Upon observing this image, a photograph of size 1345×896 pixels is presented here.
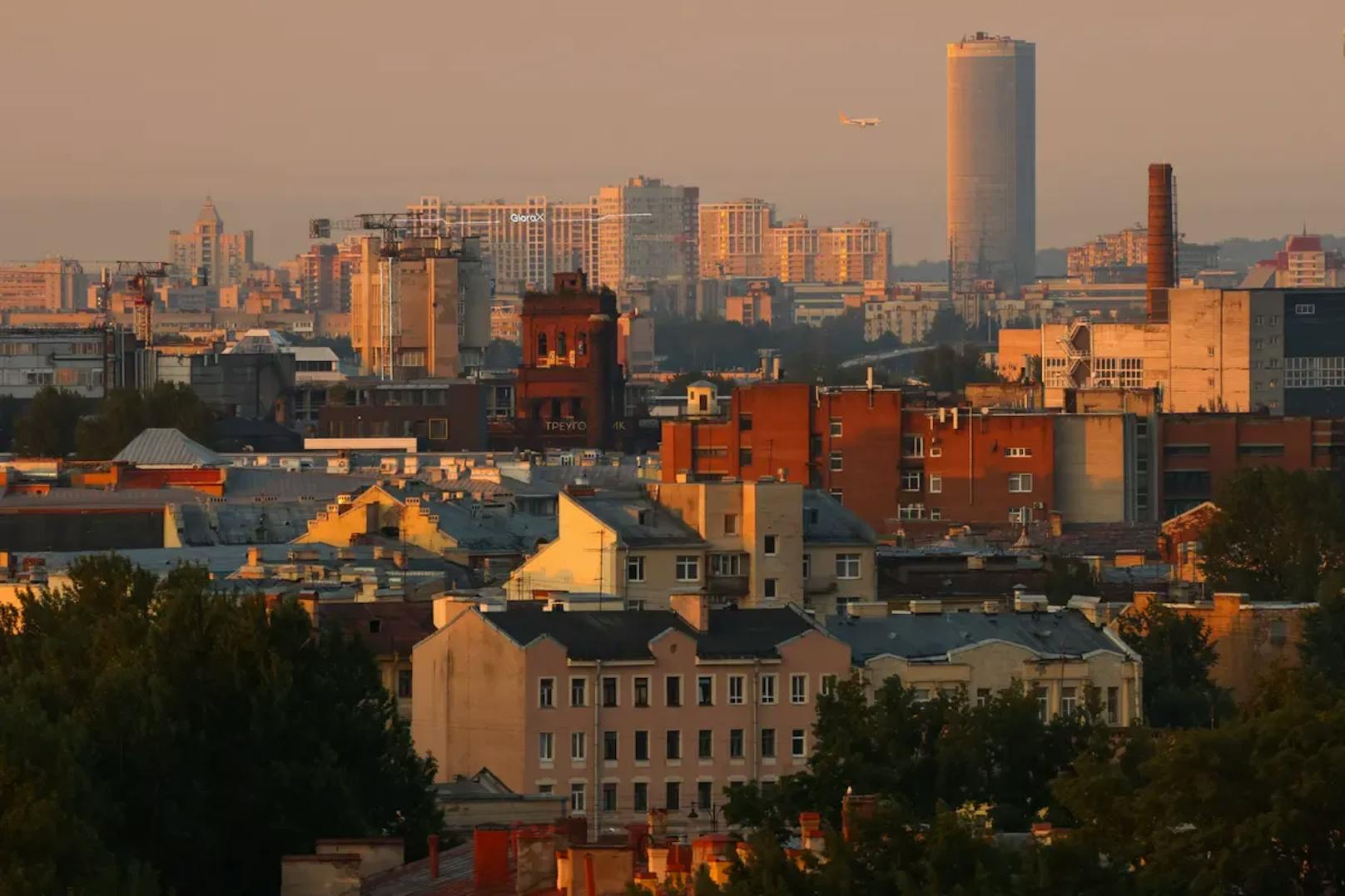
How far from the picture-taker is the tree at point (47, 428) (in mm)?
140125

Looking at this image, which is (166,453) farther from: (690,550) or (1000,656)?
(1000,656)

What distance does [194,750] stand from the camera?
1704 inches

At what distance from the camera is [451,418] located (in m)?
151

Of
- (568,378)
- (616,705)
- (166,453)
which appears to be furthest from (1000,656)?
(568,378)

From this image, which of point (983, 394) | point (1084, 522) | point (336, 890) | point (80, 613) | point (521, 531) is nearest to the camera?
point (336, 890)

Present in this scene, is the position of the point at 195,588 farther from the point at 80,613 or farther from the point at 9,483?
the point at 9,483

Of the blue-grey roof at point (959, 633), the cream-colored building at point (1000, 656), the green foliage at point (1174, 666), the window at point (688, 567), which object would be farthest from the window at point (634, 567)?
the green foliage at point (1174, 666)

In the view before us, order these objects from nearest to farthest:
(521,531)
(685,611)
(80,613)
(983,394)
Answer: (80,613) < (685,611) < (521,531) < (983,394)

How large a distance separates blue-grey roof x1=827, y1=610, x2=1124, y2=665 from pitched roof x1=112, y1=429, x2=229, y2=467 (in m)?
58.4

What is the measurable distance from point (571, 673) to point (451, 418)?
9717cm

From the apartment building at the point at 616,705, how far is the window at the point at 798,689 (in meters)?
0.01

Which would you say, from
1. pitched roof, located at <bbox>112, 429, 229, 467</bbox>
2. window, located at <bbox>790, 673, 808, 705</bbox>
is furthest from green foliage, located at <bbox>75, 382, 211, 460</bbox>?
window, located at <bbox>790, 673, 808, 705</bbox>

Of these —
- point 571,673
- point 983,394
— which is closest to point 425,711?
point 571,673

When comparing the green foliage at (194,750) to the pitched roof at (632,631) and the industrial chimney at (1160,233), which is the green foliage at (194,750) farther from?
the industrial chimney at (1160,233)
